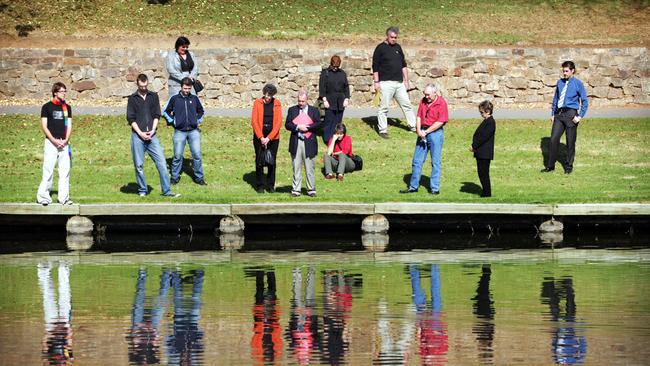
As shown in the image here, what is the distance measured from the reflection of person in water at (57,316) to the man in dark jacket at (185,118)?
5356mm

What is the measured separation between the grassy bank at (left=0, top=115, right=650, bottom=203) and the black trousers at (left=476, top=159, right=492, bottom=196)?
197 mm

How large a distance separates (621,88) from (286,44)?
7668 mm

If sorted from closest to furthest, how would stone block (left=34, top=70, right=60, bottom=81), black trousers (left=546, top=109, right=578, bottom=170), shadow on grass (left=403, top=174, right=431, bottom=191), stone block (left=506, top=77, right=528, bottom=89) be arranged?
1. shadow on grass (left=403, top=174, right=431, bottom=191)
2. black trousers (left=546, top=109, right=578, bottom=170)
3. stone block (left=34, top=70, right=60, bottom=81)
4. stone block (left=506, top=77, right=528, bottom=89)

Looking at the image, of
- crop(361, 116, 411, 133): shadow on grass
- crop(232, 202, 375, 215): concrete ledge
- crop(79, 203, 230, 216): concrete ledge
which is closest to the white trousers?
crop(79, 203, 230, 216): concrete ledge

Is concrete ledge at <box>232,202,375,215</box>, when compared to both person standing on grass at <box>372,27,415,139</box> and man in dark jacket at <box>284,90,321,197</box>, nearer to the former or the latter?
man in dark jacket at <box>284,90,321,197</box>

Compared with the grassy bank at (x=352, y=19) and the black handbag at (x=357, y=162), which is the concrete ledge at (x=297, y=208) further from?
the grassy bank at (x=352, y=19)

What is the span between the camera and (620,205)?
2381 centimetres

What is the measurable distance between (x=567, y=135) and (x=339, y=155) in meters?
4.02

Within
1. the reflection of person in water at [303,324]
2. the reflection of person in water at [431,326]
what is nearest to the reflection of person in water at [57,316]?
the reflection of person in water at [303,324]

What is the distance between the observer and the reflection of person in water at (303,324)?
14.8 m

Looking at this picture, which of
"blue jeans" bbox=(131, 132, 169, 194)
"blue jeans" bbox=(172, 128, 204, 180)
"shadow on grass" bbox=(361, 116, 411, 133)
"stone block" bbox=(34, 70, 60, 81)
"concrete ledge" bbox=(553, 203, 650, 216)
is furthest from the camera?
"stone block" bbox=(34, 70, 60, 81)

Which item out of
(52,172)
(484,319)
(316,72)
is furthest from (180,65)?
A: (484,319)

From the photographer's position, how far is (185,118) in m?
25.6

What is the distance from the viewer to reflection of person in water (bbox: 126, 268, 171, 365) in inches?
574
